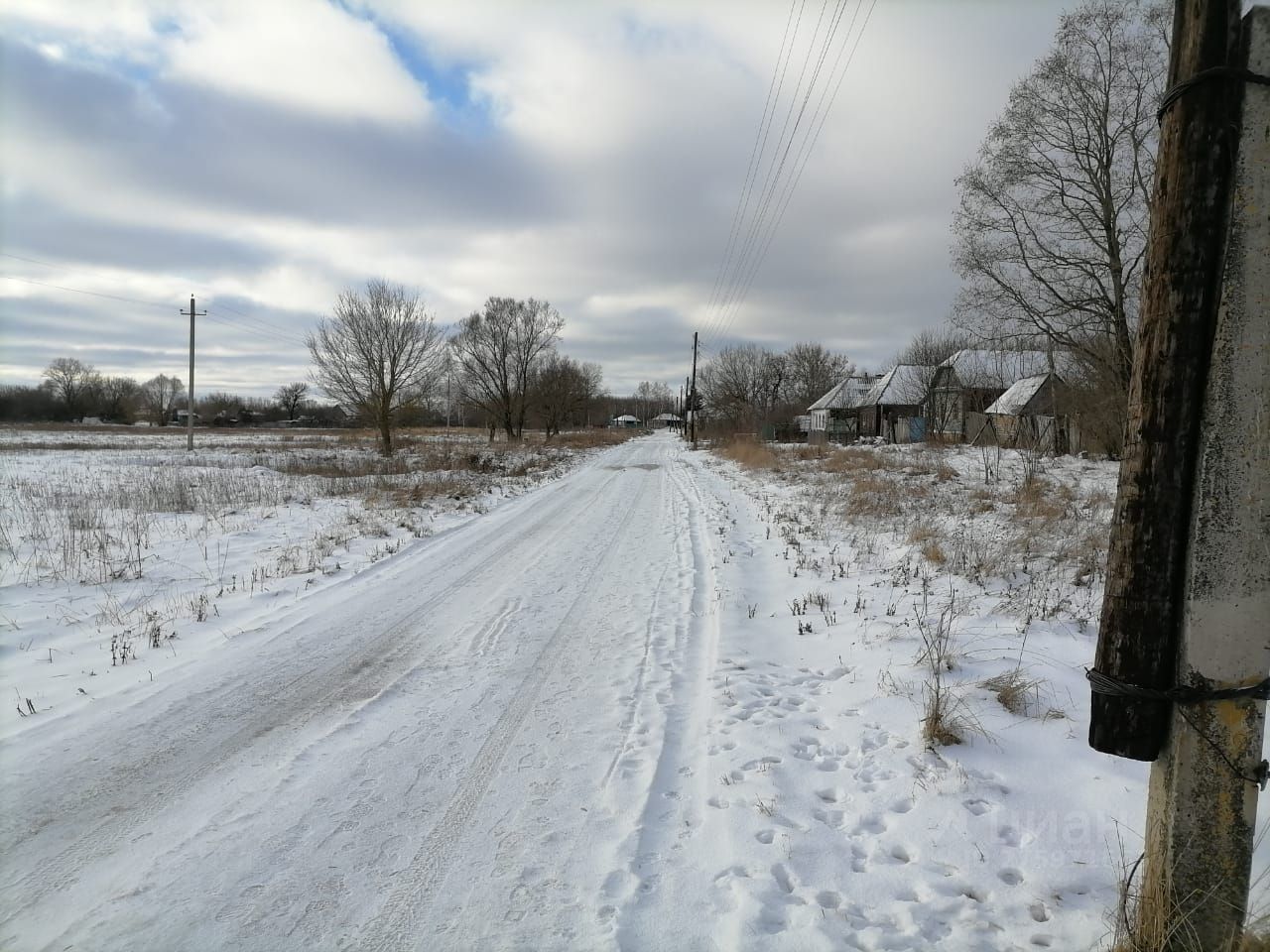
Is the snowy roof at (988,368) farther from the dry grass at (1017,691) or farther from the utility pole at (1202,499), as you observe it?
the utility pole at (1202,499)

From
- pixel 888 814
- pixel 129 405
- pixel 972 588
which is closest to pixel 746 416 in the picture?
pixel 972 588

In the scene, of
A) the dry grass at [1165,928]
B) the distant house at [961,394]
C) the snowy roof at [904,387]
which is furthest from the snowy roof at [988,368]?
the dry grass at [1165,928]

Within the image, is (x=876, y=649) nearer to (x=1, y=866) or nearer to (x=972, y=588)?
(x=972, y=588)

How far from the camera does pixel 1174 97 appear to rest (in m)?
2.00

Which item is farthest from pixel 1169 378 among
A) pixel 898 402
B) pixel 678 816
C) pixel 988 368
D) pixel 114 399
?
pixel 114 399

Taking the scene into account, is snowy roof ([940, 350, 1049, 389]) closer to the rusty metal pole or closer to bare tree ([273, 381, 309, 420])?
the rusty metal pole

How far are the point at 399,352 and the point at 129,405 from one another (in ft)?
299

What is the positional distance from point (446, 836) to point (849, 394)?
2343 inches

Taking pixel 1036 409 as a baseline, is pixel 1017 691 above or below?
below

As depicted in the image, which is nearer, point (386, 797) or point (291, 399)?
point (386, 797)

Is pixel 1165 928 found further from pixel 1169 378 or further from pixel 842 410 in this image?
pixel 842 410

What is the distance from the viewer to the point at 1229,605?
1.95 metres

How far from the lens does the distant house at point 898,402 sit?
4922cm

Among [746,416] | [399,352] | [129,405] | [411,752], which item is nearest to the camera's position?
[411,752]
